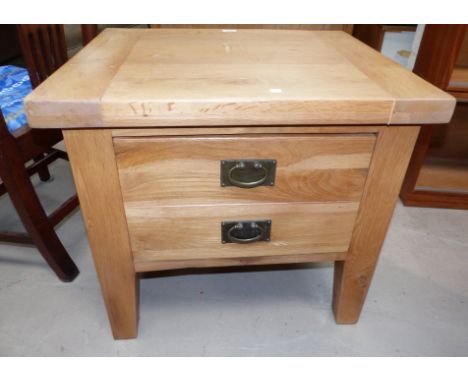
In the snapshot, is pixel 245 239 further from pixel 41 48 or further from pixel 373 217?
pixel 41 48

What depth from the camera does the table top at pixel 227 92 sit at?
0.51m

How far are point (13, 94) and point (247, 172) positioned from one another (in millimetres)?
765

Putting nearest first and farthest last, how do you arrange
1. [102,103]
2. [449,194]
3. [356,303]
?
1. [102,103]
2. [356,303]
3. [449,194]

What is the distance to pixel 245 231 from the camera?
67 cm

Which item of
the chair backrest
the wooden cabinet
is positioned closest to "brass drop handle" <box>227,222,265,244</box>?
the chair backrest

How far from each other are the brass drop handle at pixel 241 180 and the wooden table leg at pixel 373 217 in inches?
7.7

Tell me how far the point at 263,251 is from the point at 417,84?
41 centimetres

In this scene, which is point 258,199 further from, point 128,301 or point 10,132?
point 10,132

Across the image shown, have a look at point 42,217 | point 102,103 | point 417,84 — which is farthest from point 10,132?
point 417,84

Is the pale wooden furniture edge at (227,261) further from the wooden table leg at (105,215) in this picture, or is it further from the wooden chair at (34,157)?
the wooden chair at (34,157)

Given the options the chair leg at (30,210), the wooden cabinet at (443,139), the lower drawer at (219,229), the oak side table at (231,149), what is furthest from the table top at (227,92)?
the wooden cabinet at (443,139)

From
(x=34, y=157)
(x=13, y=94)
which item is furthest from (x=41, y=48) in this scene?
(x=34, y=157)

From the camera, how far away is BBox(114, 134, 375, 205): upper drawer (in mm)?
570

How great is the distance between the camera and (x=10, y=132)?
804 millimetres
